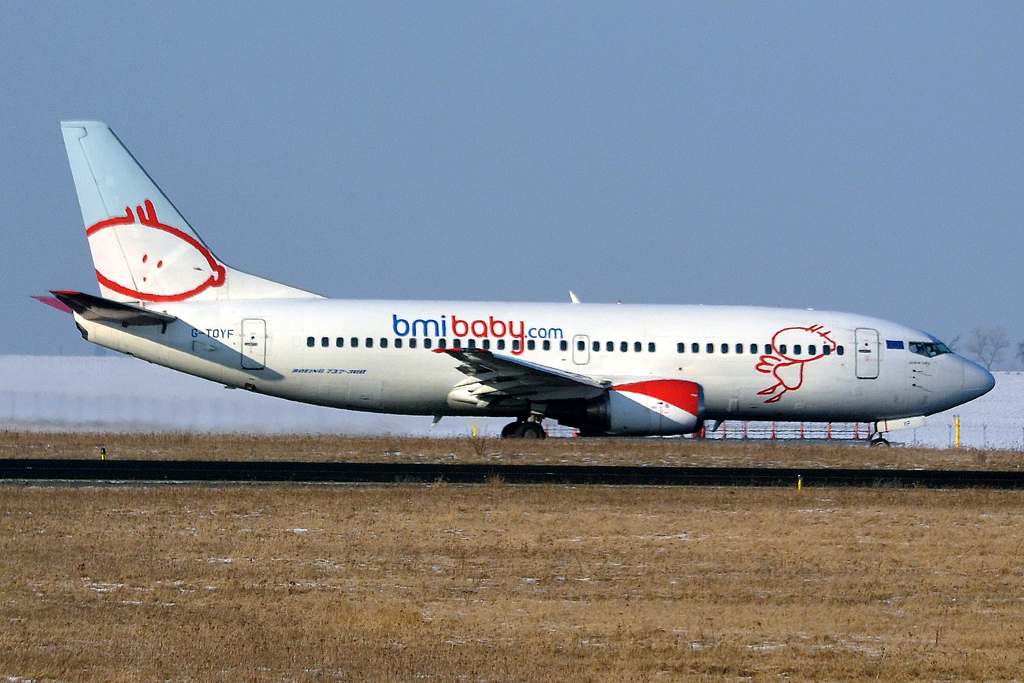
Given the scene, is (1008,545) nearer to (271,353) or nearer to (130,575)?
(130,575)

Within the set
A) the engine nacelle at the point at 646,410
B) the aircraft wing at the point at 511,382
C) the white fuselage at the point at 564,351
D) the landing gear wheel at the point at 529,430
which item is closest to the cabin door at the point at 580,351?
the white fuselage at the point at 564,351

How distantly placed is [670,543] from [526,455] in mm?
12932

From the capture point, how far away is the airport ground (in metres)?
10.8

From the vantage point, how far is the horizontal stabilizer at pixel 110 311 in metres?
31.0

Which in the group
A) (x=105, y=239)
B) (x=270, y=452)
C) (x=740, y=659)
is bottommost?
(x=740, y=659)

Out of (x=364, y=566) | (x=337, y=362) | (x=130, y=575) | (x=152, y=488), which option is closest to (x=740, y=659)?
(x=364, y=566)

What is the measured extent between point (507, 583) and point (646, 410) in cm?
1863

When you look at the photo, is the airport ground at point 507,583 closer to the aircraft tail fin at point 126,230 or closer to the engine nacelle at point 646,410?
the engine nacelle at point 646,410

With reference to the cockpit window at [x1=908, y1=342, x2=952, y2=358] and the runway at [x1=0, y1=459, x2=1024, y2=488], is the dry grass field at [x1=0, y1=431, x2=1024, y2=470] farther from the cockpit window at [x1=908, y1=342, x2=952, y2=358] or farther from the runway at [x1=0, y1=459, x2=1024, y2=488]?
the cockpit window at [x1=908, y1=342, x2=952, y2=358]

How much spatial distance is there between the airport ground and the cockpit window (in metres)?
12.8

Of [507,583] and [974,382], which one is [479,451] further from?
[507,583]

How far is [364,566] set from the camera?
15.0 metres

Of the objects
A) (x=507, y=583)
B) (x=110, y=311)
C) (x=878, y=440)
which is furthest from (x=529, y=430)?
(x=507, y=583)

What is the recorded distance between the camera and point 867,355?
115 feet
